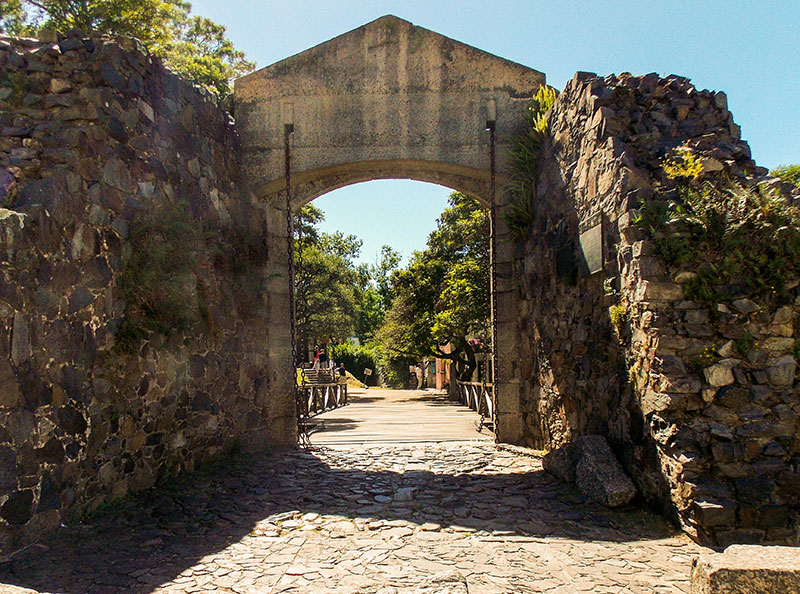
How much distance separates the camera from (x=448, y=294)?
1473cm

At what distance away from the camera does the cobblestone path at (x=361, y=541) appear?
9.59 ft

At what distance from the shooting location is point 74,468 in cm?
371

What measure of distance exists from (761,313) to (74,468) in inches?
182

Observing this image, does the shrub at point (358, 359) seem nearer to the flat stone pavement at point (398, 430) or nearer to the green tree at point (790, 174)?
the flat stone pavement at point (398, 430)

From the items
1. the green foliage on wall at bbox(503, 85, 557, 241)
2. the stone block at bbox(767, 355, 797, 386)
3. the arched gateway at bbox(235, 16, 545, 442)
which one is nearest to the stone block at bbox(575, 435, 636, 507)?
the stone block at bbox(767, 355, 797, 386)

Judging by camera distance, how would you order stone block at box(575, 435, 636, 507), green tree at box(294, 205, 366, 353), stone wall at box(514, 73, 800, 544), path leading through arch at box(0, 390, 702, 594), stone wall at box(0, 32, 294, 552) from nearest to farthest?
path leading through arch at box(0, 390, 702, 594) → stone wall at box(0, 32, 294, 552) → stone wall at box(514, 73, 800, 544) → stone block at box(575, 435, 636, 507) → green tree at box(294, 205, 366, 353)

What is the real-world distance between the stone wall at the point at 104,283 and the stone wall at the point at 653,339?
11.6 ft

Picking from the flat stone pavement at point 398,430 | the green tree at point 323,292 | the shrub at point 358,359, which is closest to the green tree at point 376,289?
the shrub at point 358,359

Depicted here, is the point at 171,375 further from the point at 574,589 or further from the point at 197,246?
the point at 574,589

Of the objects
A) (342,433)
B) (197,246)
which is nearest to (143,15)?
(197,246)

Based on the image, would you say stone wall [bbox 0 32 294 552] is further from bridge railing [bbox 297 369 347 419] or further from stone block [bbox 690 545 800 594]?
bridge railing [bbox 297 369 347 419]

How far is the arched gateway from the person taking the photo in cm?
675

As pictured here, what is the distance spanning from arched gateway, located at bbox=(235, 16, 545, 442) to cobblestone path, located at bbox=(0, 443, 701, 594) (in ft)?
8.10

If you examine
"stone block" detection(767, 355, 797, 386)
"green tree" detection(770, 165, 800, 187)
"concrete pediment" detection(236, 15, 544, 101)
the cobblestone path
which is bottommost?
the cobblestone path
